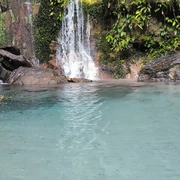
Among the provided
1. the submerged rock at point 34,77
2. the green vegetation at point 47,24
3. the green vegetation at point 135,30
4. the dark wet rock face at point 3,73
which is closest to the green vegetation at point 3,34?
the green vegetation at point 47,24

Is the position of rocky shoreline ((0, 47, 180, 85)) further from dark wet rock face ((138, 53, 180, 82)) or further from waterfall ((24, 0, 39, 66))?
waterfall ((24, 0, 39, 66))

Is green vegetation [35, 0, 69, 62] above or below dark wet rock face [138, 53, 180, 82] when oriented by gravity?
above

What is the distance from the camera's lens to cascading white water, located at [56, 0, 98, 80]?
11.9m

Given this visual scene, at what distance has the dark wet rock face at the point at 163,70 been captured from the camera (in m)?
8.94

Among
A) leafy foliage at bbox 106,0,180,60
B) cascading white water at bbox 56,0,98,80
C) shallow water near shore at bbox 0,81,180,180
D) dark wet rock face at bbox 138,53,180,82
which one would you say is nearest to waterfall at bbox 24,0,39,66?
cascading white water at bbox 56,0,98,80

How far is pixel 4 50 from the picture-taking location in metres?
10.5

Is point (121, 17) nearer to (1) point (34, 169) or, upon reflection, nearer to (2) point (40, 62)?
(2) point (40, 62)

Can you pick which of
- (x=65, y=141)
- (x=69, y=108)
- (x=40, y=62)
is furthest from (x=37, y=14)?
A: (x=65, y=141)

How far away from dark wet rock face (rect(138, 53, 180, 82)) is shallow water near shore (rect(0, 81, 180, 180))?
4.15 metres

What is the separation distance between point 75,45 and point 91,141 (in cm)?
952

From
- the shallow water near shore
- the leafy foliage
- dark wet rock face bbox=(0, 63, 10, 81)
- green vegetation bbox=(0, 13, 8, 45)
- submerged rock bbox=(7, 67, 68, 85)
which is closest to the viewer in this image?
the shallow water near shore

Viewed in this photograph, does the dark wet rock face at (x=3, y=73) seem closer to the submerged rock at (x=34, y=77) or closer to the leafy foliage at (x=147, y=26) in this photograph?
the submerged rock at (x=34, y=77)

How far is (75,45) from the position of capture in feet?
40.0

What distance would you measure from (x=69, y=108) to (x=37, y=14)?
352 inches
